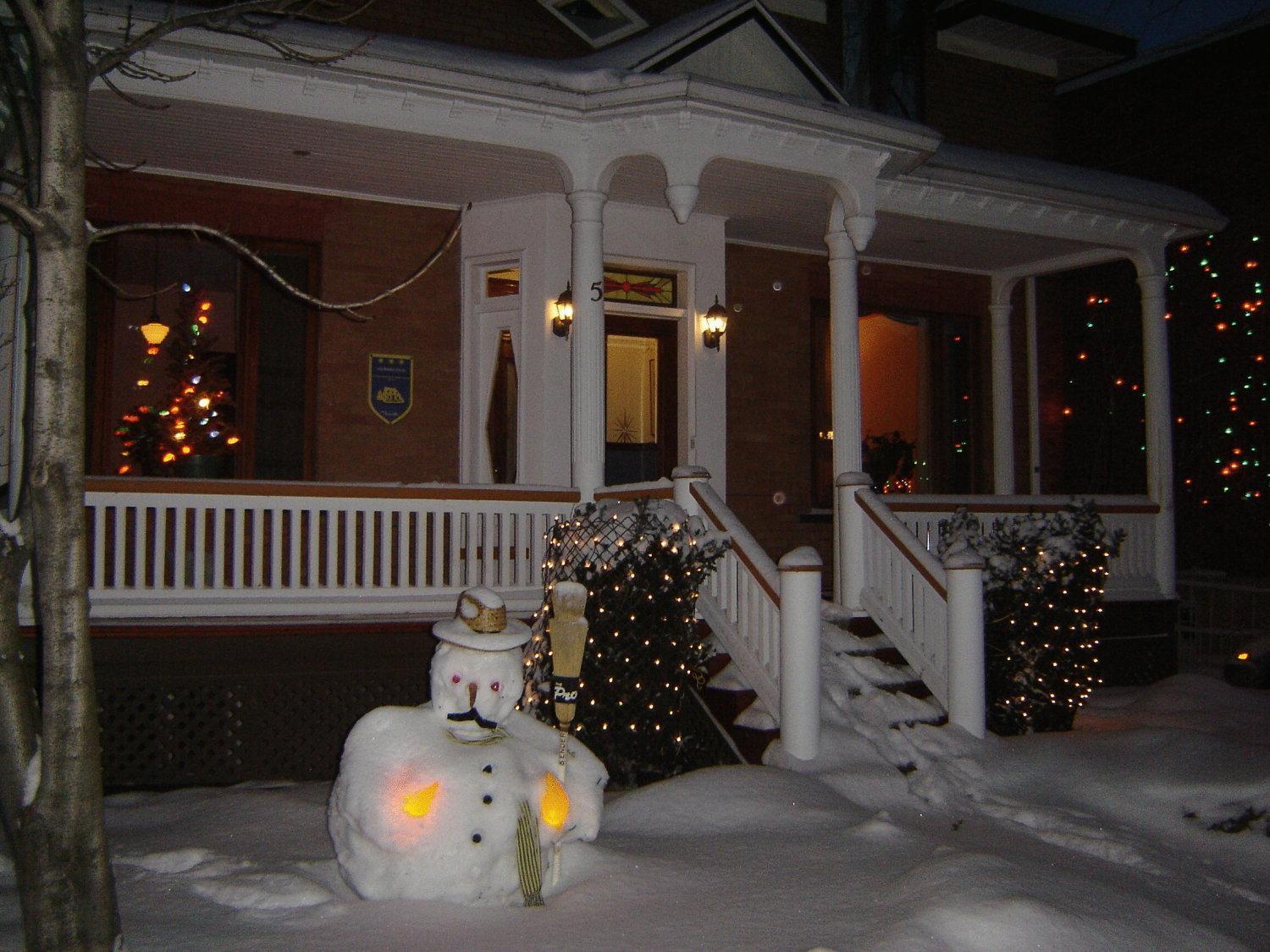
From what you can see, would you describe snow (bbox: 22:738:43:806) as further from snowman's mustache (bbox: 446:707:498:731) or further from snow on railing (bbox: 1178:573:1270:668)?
snow on railing (bbox: 1178:573:1270:668)

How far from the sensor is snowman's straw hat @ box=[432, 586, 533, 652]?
4.16 metres

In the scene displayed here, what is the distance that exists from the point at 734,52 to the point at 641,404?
328 centimetres

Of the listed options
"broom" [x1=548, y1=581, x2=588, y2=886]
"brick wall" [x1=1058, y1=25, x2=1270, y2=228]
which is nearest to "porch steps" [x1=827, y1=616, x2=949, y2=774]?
"broom" [x1=548, y1=581, x2=588, y2=886]

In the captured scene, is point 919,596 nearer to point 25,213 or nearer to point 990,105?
point 25,213

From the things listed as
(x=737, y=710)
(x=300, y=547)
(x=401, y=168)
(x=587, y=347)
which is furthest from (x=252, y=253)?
(x=401, y=168)

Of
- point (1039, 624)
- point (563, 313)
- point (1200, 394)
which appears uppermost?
point (563, 313)

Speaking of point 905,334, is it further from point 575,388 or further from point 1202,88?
point 575,388

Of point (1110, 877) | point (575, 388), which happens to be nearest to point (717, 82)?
point (575, 388)

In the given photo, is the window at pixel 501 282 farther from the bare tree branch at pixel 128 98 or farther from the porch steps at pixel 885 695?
the porch steps at pixel 885 695

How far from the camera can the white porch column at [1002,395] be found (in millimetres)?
12016

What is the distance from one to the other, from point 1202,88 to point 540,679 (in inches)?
475

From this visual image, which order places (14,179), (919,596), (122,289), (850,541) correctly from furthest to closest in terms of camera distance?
(850,541), (919,596), (122,289), (14,179)

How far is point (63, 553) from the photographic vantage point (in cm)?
346

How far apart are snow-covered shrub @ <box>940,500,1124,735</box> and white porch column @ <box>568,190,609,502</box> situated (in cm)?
256
